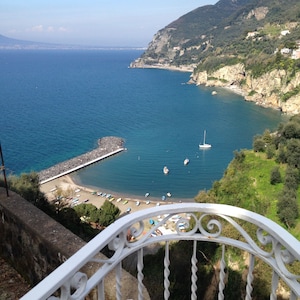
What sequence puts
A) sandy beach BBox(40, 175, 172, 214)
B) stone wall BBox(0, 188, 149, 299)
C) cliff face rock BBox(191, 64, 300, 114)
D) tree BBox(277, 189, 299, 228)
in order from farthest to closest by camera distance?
cliff face rock BBox(191, 64, 300, 114)
sandy beach BBox(40, 175, 172, 214)
tree BBox(277, 189, 299, 228)
stone wall BBox(0, 188, 149, 299)

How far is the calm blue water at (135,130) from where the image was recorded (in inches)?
937

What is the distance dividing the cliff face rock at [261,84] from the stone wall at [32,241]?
4317cm

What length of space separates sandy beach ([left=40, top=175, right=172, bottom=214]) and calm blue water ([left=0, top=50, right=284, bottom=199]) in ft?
3.60

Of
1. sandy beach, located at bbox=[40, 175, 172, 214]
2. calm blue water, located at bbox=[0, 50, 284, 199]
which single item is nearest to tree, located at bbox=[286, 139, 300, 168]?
calm blue water, located at bbox=[0, 50, 284, 199]

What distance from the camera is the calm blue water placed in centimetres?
2380

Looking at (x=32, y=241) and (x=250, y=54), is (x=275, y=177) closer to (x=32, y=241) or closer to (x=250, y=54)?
(x=32, y=241)

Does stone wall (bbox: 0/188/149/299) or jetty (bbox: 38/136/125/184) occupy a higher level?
stone wall (bbox: 0/188/149/299)

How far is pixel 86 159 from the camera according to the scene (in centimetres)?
2630

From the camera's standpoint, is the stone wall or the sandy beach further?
the sandy beach

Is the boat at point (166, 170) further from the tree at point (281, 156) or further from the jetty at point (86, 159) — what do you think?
the tree at point (281, 156)

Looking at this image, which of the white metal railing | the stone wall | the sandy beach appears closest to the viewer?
the white metal railing

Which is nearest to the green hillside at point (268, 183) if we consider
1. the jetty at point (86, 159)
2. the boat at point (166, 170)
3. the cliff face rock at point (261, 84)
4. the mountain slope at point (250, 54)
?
the boat at point (166, 170)

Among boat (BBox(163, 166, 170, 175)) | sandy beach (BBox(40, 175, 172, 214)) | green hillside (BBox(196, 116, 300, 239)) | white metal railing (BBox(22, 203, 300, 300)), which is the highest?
white metal railing (BBox(22, 203, 300, 300))

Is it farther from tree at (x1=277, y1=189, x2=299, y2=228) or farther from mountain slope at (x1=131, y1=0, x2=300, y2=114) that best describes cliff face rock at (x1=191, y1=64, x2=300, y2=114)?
tree at (x1=277, y1=189, x2=299, y2=228)
